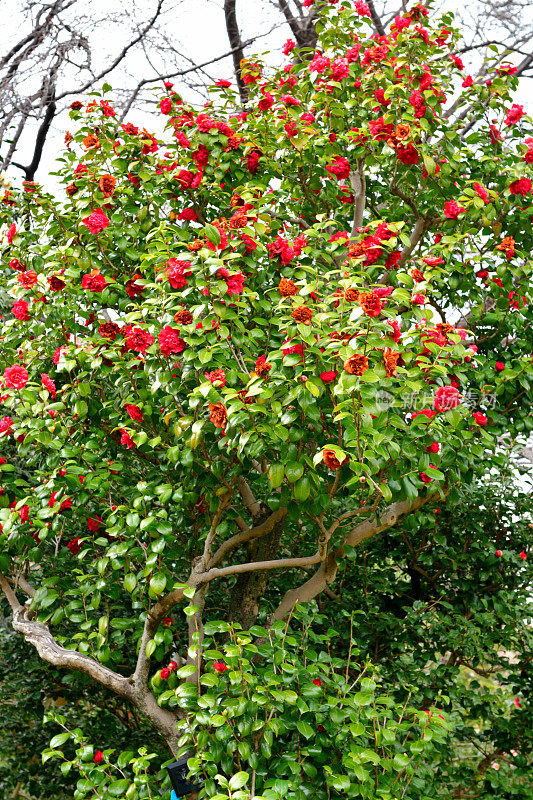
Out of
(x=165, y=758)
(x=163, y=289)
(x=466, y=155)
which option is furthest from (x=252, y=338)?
(x=165, y=758)

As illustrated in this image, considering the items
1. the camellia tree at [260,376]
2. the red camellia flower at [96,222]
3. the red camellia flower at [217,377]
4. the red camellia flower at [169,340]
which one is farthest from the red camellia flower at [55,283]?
the red camellia flower at [217,377]

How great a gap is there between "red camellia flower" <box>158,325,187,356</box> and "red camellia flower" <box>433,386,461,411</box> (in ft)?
2.83

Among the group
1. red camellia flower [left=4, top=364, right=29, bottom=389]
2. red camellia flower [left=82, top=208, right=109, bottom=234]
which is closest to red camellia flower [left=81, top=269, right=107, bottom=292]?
red camellia flower [left=82, top=208, right=109, bottom=234]

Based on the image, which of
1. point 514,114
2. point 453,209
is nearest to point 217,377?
point 453,209

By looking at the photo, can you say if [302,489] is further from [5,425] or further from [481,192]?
[481,192]

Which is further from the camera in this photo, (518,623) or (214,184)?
(518,623)

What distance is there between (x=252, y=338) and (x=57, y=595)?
4.43 feet

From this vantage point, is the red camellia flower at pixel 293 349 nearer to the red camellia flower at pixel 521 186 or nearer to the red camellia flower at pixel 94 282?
the red camellia flower at pixel 94 282

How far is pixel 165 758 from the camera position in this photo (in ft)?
11.7

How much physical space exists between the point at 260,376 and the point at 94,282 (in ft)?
3.48

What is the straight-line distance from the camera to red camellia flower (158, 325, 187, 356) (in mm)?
2320

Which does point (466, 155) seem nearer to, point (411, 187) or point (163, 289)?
point (411, 187)

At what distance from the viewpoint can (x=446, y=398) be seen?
240 cm

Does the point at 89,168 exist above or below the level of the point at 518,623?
above
